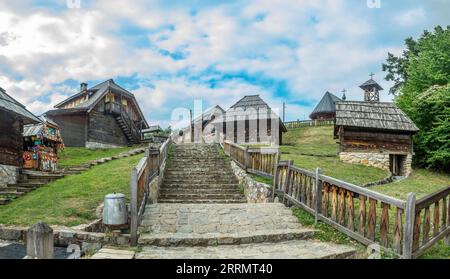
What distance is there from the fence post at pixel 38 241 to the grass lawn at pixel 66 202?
365cm

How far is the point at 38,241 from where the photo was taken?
3.72 meters

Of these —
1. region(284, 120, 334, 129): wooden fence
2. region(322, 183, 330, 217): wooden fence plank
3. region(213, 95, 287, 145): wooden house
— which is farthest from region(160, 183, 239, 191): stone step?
region(284, 120, 334, 129): wooden fence

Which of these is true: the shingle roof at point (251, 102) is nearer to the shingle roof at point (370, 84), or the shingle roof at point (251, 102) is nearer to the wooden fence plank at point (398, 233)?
the shingle roof at point (370, 84)

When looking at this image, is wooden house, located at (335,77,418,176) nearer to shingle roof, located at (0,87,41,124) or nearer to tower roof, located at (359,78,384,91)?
shingle roof, located at (0,87,41,124)

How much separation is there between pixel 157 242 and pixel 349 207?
367 cm

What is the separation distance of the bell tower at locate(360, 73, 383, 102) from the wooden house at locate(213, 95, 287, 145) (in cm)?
1241

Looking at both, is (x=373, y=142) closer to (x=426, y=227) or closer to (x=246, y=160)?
(x=246, y=160)

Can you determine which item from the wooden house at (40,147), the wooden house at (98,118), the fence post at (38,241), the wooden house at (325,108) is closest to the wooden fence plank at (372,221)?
the fence post at (38,241)

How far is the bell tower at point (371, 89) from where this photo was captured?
37.6 m

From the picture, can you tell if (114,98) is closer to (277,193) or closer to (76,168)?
(76,168)

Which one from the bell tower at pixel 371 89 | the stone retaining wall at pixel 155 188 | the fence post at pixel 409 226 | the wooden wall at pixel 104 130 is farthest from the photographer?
the bell tower at pixel 371 89

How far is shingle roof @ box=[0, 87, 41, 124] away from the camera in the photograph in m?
12.0
